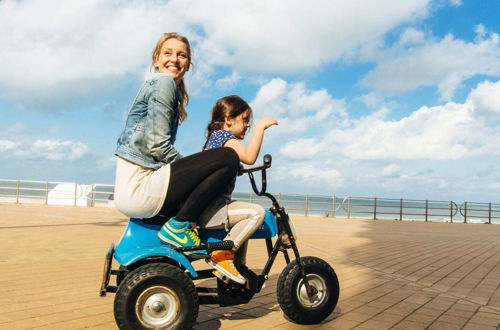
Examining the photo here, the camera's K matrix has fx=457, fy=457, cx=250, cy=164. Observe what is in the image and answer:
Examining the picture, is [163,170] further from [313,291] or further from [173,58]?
[313,291]

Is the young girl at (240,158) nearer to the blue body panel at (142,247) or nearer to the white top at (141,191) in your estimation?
the blue body panel at (142,247)

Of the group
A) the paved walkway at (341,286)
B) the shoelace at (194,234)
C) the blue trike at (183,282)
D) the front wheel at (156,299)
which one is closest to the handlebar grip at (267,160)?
the blue trike at (183,282)

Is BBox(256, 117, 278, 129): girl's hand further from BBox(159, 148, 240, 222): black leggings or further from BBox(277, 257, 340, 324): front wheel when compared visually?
BBox(277, 257, 340, 324): front wheel

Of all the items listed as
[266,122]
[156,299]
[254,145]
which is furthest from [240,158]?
[156,299]

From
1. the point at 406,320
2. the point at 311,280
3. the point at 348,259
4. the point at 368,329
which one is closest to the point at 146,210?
the point at 311,280

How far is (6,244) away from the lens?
780cm

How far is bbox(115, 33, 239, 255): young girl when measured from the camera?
2.75m

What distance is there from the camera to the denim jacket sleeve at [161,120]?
2797 millimetres

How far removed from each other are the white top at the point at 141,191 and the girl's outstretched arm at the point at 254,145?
51 centimetres

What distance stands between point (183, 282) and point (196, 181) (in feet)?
1.97

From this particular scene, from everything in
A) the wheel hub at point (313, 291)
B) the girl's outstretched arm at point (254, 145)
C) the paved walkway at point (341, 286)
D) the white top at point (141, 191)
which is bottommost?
the paved walkway at point (341, 286)

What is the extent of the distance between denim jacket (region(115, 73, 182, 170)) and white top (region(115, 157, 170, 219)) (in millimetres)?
87

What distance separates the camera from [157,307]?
2680mm

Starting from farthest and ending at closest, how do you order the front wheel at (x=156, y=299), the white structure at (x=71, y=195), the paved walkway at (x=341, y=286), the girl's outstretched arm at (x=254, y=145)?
the white structure at (x=71, y=195) < the paved walkway at (x=341, y=286) < the girl's outstretched arm at (x=254, y=145) < the front wheel at (x=156, y=299)
